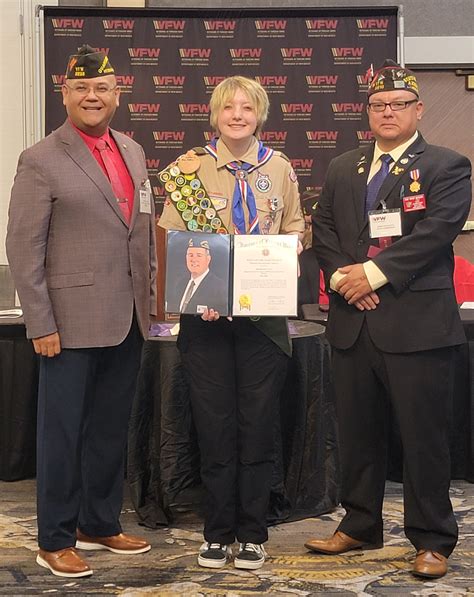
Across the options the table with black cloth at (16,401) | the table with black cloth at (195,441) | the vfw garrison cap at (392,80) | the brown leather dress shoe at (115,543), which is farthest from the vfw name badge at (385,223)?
the table with black cloth at (16,401)

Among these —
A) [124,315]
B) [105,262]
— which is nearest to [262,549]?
[124,315]

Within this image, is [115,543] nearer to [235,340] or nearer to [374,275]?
[235,340]

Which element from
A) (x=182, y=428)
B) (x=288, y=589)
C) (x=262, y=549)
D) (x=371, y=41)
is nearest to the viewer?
(x=288, y=589)

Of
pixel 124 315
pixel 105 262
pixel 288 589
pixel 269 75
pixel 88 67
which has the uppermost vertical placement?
pixel 269 75

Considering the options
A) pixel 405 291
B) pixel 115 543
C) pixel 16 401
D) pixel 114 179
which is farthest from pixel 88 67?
pixel 16 401

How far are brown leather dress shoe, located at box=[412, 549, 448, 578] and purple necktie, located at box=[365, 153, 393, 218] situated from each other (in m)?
1.14

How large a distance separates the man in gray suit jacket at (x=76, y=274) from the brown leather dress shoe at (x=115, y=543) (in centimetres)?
18

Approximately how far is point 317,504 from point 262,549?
2.25ft

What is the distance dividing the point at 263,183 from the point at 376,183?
0.38m

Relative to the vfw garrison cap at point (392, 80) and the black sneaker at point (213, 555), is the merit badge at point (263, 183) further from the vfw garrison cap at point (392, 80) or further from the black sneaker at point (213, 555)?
the black sneaker at point (213, 555)

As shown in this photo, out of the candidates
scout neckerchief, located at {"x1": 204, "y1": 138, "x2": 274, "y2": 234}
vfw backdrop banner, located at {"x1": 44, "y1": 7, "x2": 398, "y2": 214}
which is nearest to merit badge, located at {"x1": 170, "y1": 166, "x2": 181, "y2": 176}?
scout neckerchief, located at {"x1": 204, "y1": 138, "x2": 274, "y2": 234}

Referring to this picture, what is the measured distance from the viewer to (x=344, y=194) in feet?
9.66

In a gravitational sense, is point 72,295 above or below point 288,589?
above

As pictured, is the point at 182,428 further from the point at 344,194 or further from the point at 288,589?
the point at 344,194
